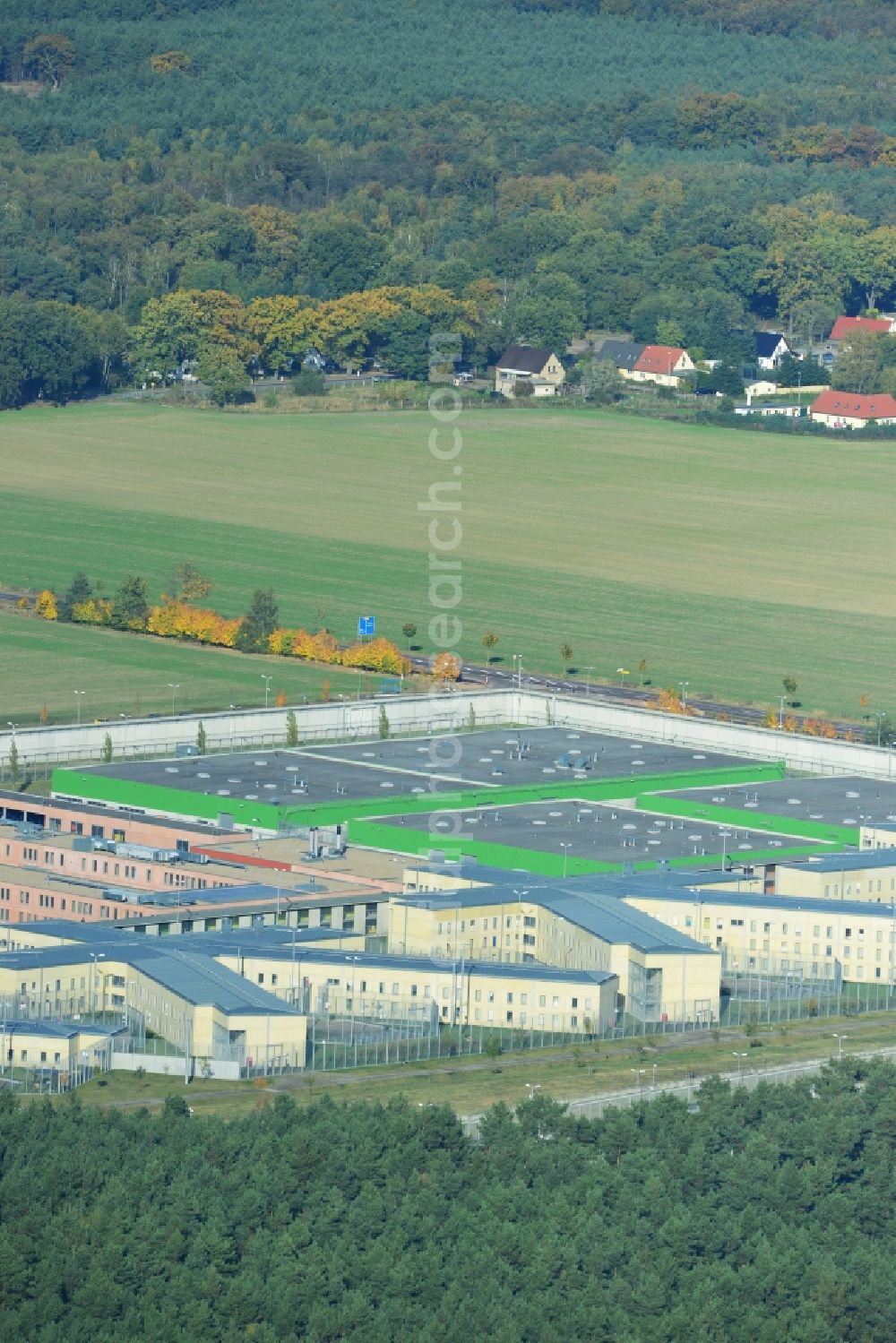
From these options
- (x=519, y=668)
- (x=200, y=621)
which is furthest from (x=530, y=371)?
(x=519, y=668)

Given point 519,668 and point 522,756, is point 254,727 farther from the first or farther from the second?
point 519,668

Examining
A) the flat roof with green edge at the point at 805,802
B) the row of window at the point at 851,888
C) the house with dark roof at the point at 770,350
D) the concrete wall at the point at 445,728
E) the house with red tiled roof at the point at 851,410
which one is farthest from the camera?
the house with dark roof at the point at 770,350

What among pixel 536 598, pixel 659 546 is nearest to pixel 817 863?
pixel 536 598

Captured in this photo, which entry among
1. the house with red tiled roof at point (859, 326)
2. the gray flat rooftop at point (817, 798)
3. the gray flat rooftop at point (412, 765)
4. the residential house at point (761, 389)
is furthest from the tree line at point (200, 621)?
the house with red tiled roof at point (859, 326)

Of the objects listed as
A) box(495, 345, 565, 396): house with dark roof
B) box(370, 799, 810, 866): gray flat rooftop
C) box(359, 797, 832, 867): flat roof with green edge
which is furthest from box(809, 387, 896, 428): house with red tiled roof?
box(359, 797, 832, 867): flat roof with green edge

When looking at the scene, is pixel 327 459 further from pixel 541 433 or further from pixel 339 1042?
pixel 339 1042

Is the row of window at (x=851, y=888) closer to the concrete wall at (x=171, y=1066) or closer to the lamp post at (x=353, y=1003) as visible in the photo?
the lamp post at (x=353, y=1003)
